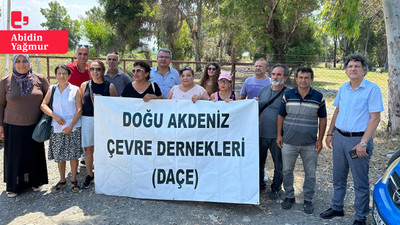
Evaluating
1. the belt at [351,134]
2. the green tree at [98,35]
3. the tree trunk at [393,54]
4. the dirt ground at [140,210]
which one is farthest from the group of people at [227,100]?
the green tree at [98,35]

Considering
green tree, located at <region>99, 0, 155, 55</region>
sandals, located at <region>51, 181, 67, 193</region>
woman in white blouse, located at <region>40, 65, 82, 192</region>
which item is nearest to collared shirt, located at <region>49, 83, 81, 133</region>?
woman in white blouse, located at <region>40, 65, 82, 192</region>

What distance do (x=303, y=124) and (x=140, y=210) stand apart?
91.1 inches

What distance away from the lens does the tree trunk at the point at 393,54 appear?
6.73 metres

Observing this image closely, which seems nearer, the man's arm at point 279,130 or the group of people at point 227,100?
the group of people at point 227,100

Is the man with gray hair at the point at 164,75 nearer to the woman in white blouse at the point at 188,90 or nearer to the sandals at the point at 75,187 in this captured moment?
the woman in white blouse at the point at 188,90

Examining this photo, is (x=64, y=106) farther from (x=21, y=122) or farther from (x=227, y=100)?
(x=227, y=100)

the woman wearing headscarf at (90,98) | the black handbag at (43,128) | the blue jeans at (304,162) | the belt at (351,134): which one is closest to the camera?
the belt at (351,134)

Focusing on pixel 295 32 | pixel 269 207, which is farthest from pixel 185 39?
pixel 269 207

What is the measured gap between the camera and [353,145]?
342 centimetres

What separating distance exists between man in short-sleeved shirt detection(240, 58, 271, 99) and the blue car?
1920 millimetres

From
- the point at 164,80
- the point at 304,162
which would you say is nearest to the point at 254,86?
the point at 304,162

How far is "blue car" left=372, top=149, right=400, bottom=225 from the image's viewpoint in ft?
8.80

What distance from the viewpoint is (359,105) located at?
334 centimetres

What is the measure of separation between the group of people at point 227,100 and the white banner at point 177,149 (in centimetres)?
20
